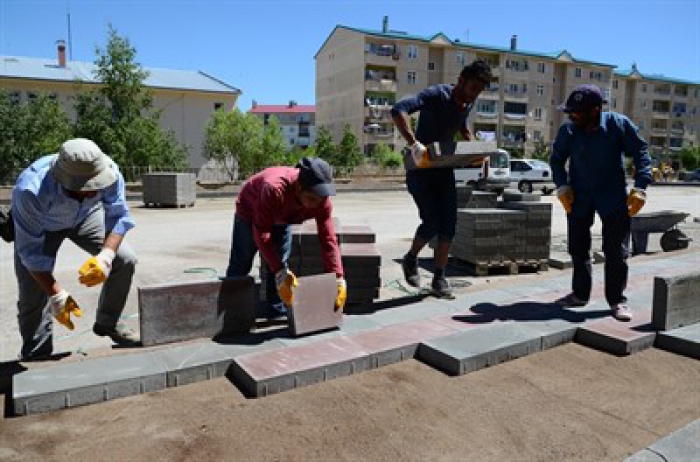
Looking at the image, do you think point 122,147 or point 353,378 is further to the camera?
point 122,147

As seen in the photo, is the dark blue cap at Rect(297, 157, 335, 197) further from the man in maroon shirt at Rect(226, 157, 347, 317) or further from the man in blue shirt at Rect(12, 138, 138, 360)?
the man in blue shirt at Rect(12, 138, 138, 360)

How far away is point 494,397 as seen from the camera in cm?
302

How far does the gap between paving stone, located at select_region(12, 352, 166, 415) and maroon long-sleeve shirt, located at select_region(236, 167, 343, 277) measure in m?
0.98

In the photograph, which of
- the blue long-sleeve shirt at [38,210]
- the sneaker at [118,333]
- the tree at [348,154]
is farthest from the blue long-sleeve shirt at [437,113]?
the tree at [348,154]

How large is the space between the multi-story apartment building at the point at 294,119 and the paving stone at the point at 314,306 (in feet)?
295

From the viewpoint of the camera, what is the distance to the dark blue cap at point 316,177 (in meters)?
3.25

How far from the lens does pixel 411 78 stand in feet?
165

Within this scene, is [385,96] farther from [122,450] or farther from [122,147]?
[122,450]

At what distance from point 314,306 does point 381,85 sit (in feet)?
157

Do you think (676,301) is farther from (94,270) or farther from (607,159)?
(94,270)

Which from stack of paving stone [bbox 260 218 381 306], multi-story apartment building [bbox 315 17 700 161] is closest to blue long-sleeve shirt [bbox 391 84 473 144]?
stack of paving stone [bbox 260 218 381 306]

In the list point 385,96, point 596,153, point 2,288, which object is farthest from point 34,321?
point 385,96

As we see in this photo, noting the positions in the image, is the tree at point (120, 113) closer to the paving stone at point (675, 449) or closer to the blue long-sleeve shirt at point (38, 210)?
the blue long-sleeve shirt at point (38, 210)

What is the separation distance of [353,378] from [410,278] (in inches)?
82.3
